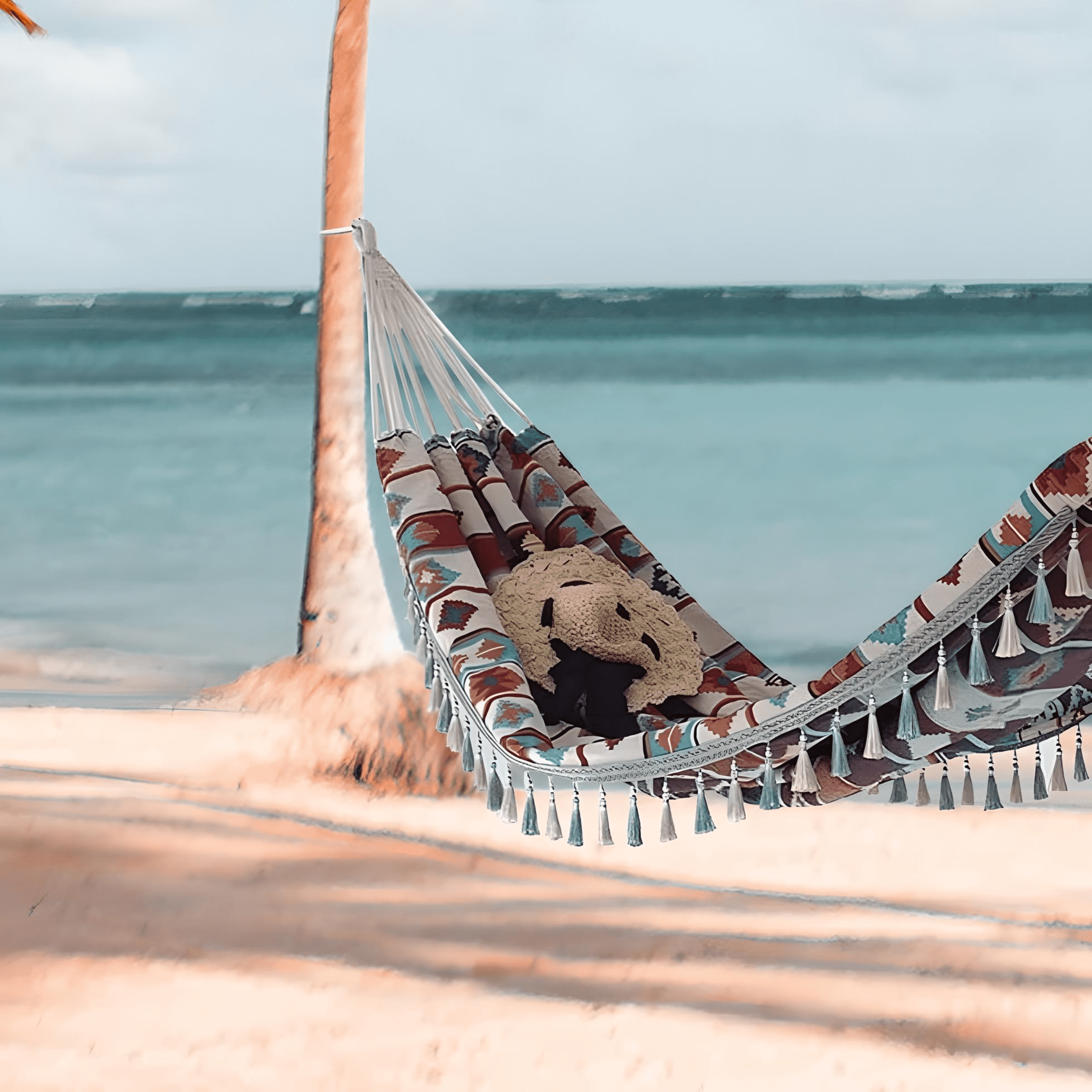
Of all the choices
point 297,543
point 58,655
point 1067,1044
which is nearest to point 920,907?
point 1067,1044

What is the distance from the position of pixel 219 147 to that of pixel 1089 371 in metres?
6.69

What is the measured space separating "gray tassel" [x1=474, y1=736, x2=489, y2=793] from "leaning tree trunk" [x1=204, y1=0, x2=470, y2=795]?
138 centimetres

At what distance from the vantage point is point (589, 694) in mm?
1714

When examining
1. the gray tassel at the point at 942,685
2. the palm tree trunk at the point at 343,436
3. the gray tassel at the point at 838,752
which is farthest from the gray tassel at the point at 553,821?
the palm tree trunk at the point at 343,436

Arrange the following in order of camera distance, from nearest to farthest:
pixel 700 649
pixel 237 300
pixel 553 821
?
pixel 553 821 < pixel 700 649 < pixel 237 300

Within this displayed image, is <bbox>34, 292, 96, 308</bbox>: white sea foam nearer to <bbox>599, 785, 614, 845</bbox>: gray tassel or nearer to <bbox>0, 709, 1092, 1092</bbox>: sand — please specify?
<bbox>0, 709, 1092, 1092</bbox>: sand

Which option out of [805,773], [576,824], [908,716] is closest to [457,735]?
[576,824]

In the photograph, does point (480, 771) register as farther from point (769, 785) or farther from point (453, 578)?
point (769, 785)

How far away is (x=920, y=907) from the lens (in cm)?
234

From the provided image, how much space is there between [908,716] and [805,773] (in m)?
0.13

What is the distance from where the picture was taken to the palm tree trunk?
9.23ft

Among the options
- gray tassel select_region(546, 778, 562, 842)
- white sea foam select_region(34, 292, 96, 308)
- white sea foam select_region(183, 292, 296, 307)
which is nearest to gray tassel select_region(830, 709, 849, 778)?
gray tassel select_region(546, 778, 562, 842)

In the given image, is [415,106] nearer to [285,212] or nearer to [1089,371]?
[285,212]

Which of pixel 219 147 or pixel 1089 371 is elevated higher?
pixel 219 147
